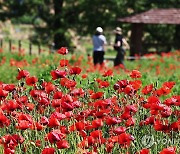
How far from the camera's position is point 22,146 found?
4797 mm

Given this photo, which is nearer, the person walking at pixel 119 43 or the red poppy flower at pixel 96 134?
the red poppy flower at pixel 96 134

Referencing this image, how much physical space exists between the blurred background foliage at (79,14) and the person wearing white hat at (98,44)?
1653cm

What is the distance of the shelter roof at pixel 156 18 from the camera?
29525 mm

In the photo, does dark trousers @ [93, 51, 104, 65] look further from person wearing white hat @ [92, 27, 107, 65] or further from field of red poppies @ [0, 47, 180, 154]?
field of red poppies @ [0, 47, 180, 154]

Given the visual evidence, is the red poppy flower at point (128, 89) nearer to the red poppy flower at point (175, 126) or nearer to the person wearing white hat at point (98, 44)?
the red poppy flower at point (175, 126)

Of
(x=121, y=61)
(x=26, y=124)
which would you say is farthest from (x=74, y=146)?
(x=121, y=61)

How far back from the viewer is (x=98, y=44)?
15648 mm

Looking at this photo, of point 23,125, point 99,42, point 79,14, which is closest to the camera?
point 23,125

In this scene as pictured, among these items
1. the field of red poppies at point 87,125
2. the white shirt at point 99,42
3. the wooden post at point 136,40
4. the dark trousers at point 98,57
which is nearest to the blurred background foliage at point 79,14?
the wooden post at point 136,40

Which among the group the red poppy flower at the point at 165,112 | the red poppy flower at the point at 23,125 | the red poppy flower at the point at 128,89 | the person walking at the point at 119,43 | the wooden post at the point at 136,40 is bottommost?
the wooden post at the point at 136,40

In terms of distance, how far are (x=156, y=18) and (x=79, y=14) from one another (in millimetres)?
6440

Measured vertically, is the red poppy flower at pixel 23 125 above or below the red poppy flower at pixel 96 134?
above

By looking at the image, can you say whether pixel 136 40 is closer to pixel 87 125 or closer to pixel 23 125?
pixel 87 125

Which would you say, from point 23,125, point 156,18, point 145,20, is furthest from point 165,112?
point 156,18
